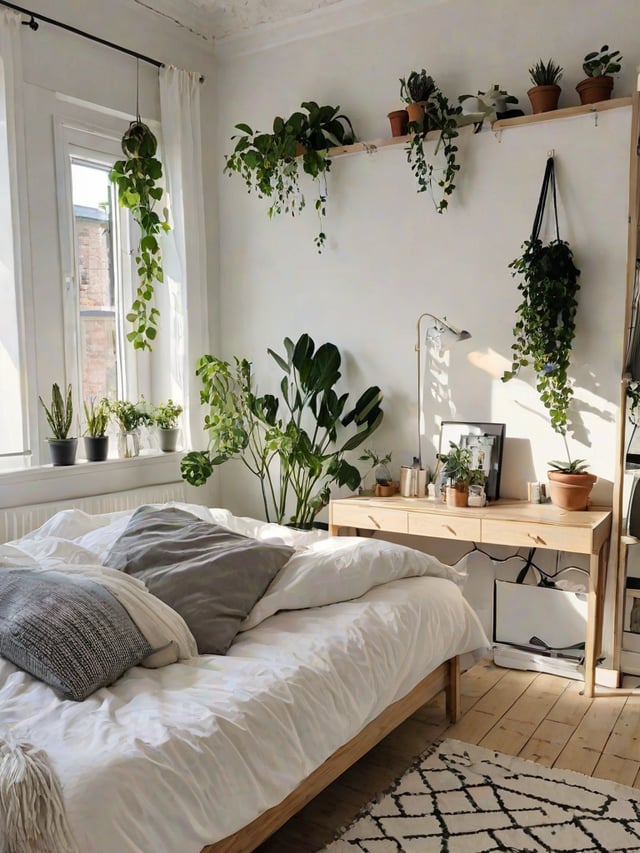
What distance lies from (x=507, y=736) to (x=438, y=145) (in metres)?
2.52

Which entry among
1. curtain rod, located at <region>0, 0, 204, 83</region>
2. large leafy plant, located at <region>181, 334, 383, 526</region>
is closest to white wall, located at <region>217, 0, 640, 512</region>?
large leafy plant, located at <region>181, 334, 383, 526</region>

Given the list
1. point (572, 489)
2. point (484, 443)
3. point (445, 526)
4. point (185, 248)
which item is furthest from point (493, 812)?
point (185, 248)

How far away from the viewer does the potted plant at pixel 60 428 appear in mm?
3611

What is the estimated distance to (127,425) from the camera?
398 centimetres

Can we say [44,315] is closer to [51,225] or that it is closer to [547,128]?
[51,225]

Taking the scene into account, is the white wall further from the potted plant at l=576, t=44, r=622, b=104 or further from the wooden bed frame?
the wooden bed frame

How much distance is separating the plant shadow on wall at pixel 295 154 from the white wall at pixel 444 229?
A: 0.07 m

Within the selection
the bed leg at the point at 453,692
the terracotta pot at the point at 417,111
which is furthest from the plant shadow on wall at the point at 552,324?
the bed leg at the point at 453,692

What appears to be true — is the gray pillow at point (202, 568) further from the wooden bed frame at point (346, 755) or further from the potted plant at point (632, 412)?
the potted plant at point (632, 412)

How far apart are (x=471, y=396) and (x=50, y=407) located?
199 centimetres

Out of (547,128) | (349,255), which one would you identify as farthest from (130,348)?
(547,128)

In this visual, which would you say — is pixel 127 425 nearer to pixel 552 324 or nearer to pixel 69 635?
pixel 552 324

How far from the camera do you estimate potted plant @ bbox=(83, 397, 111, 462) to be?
3818mm

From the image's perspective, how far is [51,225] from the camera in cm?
372
